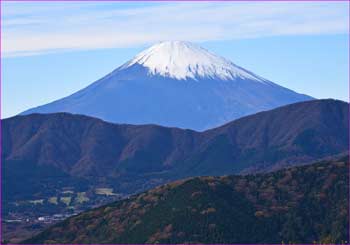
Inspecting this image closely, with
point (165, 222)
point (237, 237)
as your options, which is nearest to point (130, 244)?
point (165, 222)

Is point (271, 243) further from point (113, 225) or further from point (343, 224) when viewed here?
point (113, 225)

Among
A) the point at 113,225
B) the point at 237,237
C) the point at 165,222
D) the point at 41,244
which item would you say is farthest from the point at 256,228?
the point at 41,244

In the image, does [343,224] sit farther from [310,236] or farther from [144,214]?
[144,214]

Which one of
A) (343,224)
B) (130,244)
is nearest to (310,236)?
(343,224)

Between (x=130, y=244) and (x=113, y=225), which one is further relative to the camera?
(x=113, y=225)

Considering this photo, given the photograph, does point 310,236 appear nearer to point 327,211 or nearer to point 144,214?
point 327,211

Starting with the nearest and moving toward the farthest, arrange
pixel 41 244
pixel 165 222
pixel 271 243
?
pixel 271 243 < pixel 165 222 < pixel 41 244

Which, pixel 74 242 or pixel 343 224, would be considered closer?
pixel 343 224

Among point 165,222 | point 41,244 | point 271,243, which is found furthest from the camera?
point 41,244
